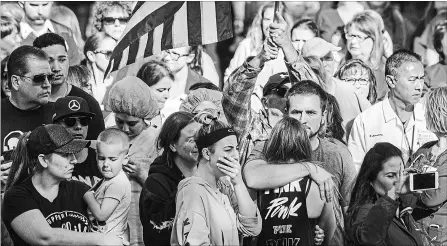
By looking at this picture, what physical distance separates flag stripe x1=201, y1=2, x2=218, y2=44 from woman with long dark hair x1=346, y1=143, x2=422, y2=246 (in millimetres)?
2400

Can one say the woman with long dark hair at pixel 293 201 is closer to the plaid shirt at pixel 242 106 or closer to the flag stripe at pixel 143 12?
the plaid shirt at pixel 242 106

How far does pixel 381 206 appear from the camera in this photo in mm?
8703

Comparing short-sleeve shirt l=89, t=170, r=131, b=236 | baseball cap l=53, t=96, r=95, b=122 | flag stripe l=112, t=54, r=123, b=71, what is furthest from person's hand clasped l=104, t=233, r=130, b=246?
flag stripe l=112, t=54, r=123, b=71

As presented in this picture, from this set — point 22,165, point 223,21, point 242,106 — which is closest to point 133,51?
→ point 223,21

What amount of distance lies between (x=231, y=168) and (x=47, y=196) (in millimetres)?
1231

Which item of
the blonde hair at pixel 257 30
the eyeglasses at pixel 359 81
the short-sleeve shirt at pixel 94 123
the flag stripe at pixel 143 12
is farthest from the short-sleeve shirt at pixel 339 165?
the blonde hair at pixel 257 30

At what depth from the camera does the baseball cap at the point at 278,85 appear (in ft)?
34.8

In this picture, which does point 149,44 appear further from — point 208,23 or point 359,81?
point 359,81

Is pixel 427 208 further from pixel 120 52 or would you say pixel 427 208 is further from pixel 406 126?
pixel 120 52

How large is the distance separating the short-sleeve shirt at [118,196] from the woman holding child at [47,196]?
0.23 meters

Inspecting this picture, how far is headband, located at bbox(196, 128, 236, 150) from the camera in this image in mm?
8648

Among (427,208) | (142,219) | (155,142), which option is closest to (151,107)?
(155,142)

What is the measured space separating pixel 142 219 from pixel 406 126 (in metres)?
2.78

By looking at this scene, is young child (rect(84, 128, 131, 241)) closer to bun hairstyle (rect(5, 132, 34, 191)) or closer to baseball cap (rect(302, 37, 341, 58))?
bun hairstyle (rect(5, 132, 34, 191))
